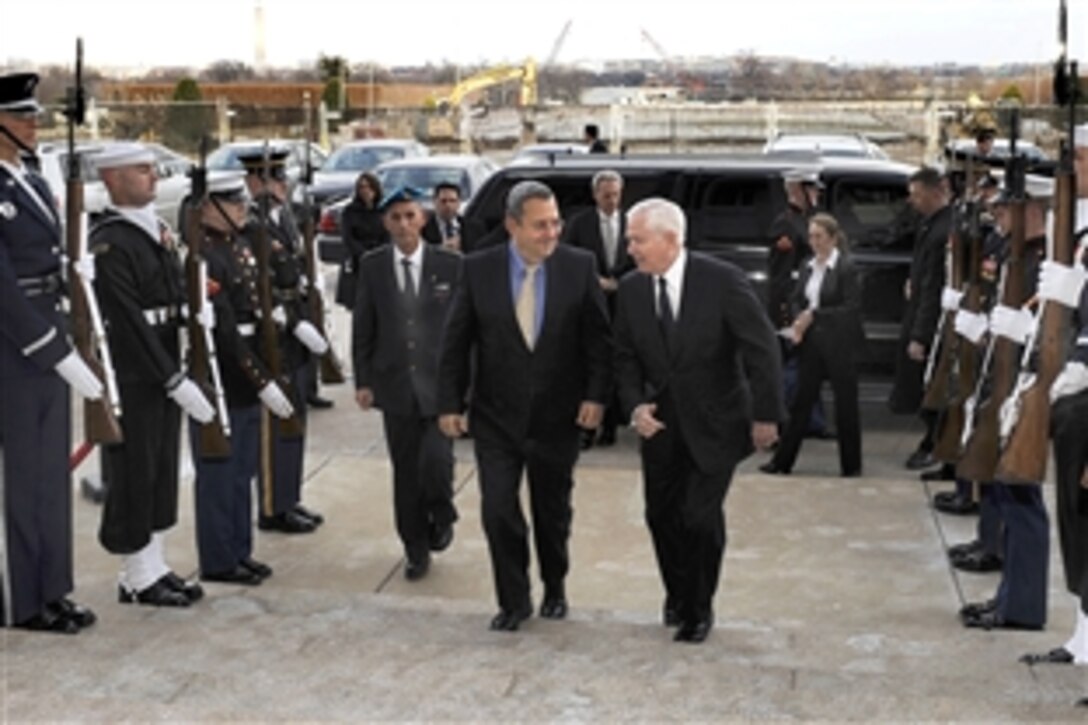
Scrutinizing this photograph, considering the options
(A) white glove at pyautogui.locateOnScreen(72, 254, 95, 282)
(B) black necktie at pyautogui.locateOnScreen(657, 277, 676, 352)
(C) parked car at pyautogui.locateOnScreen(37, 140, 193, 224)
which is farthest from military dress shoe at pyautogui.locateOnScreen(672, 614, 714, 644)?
(C) parked car at pyautogui.locateOnScreen(37, 140, 193, 224)

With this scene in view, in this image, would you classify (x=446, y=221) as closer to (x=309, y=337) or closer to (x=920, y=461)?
(x=309, y=337)

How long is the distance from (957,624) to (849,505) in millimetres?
2038

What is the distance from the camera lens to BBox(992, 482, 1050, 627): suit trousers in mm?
6008

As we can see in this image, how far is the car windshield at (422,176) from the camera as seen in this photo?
19531 millimetres

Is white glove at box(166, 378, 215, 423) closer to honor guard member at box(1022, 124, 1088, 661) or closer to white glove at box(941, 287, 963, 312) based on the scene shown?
honor guard member at box(1022, 124, 1088, 661)

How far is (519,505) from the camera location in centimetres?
609

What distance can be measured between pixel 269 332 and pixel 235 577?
1.12 meters

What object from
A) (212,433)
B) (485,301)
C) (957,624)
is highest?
(485,301)

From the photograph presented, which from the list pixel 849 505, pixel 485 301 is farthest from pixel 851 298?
pixel 485 301

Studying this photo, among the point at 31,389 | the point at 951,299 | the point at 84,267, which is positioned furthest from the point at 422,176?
the point at 31,389

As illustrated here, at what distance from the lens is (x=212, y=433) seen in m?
6.54

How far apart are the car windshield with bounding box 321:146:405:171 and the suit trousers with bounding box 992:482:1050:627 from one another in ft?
59.7

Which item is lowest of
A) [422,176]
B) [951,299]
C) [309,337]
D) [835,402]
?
[835,402]

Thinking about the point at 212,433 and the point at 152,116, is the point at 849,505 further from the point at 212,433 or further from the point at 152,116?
the point at 152,116
